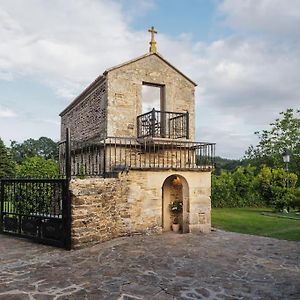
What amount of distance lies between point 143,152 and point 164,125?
4.57 ft

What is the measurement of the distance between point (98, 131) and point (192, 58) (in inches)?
203

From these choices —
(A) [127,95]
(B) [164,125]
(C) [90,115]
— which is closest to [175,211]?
(B) [164,125]

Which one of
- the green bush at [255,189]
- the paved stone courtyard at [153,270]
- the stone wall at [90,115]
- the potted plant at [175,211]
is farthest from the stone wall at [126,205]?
the green bush at [255,189]

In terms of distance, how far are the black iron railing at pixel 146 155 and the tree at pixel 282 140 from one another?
62.0 feet

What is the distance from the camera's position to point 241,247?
29.7ft

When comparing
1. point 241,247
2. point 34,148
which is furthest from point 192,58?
point 34,148

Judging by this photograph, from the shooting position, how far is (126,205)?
1026cm

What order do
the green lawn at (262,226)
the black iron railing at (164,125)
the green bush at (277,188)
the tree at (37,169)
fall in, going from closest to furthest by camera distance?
1. the green lawn at (262,226)
2. the black iron railing at (164,125)
3. the tree at (37,169)
4. the green bush at (277,188)

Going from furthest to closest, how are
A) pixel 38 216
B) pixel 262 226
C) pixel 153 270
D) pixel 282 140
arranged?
1. pixel 282 140
2. pixel 262 226
3. pixel 38 216
4. pixel 153 270

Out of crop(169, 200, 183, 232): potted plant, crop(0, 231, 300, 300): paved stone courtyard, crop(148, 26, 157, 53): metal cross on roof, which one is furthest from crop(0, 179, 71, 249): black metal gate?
crop(148, 26, 157, 53): metal cross on roof

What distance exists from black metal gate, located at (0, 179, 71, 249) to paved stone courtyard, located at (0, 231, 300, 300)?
0.35 metres

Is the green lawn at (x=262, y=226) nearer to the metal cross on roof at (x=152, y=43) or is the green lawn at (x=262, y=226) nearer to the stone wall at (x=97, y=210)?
the stone wall at (x=97, y=210)

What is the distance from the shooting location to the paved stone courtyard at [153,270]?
5.34 m

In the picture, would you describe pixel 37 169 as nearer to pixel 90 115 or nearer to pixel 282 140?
pixel 90 115
